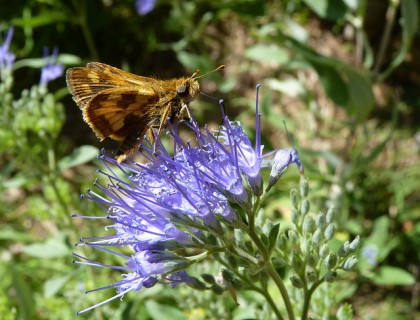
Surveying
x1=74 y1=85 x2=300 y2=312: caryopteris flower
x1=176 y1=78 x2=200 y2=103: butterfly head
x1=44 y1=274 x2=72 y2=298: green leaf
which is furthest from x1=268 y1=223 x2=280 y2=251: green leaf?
x1=44 y1=274 x2=72 y2=298: green leaf

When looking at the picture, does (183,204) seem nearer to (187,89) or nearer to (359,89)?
(187,89)

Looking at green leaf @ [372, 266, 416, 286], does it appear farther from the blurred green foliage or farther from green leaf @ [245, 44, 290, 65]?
green leaf @ [245, 44, 290, 65]

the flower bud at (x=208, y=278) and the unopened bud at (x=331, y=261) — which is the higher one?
the flower bud at (x=208, y=278)

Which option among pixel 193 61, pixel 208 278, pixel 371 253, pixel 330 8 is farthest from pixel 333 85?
pixel 208 278

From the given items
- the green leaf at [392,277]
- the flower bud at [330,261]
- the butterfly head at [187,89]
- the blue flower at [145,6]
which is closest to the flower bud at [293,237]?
the flower bud at [330,261]

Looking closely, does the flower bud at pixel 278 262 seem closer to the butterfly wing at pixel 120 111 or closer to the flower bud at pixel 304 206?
the flower bud at pixel 304 206

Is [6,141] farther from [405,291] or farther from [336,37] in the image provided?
[336,37]

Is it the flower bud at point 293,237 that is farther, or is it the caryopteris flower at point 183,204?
Answer: the flower bud at point 293,237
